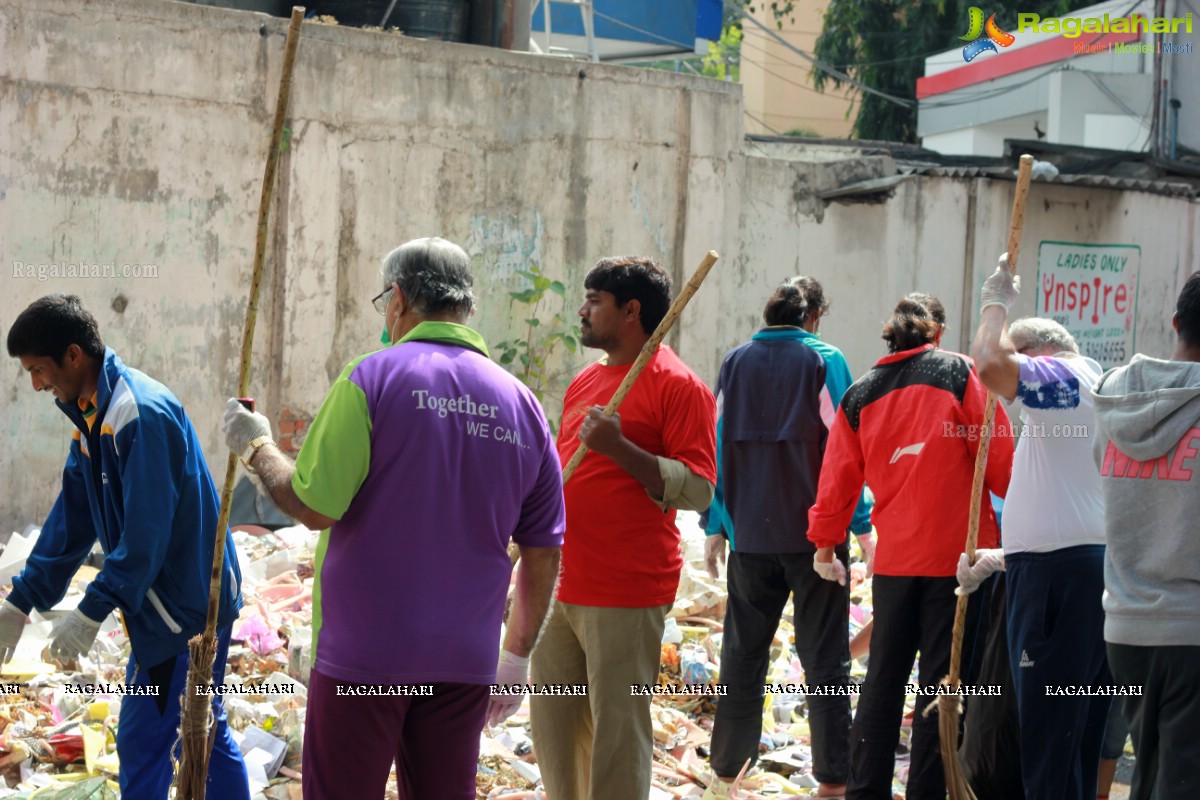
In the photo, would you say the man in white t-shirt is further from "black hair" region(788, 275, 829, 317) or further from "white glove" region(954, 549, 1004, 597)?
"black hair" region(788, 275, 829, 317)

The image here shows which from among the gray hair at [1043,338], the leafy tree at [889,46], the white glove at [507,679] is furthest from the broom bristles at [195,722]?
the leafy tree at [889,46]

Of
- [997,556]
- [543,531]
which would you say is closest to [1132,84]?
[997,556]

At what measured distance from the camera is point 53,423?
348 inches

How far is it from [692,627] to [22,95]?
5.33 meters

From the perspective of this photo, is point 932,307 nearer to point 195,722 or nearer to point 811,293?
point 811,293

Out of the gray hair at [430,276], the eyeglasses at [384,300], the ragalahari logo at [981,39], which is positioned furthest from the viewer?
the ragalahari logo at [981,39]

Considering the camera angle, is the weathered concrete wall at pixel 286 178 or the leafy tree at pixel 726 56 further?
the leafy tree at pixel 726 56

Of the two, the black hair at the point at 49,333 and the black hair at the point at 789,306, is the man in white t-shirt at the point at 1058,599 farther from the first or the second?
the black hair at the point at 49,333

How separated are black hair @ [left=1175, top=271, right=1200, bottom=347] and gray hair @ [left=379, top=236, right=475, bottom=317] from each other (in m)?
2.06

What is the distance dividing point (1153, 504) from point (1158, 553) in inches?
5.4

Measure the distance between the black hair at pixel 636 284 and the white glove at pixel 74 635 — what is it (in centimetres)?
192

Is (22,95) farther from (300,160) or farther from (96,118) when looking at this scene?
(300,160)

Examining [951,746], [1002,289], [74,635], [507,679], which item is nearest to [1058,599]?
[951,746]

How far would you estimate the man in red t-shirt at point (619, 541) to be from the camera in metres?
4.42
